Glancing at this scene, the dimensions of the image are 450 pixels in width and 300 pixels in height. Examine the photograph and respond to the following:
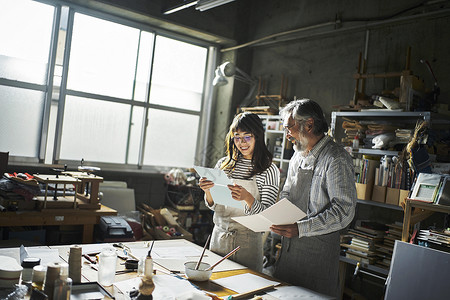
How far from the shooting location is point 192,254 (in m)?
2.27

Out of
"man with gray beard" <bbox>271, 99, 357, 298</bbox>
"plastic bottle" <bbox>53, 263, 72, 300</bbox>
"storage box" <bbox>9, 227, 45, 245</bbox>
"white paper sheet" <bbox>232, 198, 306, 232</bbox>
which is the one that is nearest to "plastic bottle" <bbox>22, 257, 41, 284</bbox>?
"plastic bottle" <bbox>53, 263, 72, 300</bbox>

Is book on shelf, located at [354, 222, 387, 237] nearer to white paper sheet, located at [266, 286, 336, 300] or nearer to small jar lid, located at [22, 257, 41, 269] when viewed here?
white paper sheet, located at [266, 286, 336, 300]

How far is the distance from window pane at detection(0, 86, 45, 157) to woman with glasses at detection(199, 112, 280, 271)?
3.22 metres

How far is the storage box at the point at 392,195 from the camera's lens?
11.3 ft

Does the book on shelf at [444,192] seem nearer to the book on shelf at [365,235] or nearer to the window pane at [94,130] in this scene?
the book on shelf at [365,235]

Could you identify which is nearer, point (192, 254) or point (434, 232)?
point (192, 254)

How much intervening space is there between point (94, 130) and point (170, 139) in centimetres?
116

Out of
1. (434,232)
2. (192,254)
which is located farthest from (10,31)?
(434,232)

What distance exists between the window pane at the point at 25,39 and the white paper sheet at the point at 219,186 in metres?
3.42

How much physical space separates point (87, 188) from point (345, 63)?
3.32 m

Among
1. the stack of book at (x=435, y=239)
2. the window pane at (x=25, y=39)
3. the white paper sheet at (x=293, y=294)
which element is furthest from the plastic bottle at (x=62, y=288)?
the window pane at (x=25, y=39)

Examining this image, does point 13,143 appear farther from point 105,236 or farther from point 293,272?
point 293,272

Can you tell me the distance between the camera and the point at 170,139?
5.89 meters

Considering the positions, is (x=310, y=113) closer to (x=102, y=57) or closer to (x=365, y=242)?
(x=365, y=242)
